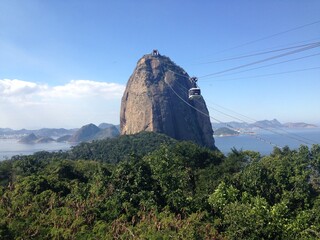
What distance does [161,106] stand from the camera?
180 feet

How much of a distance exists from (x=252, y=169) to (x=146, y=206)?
7534 mm

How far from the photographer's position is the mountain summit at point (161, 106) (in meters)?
54.1

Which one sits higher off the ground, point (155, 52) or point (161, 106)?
point (155, 52)

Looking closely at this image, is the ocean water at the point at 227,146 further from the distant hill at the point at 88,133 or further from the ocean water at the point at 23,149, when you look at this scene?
the distant hill at the point at 88,133

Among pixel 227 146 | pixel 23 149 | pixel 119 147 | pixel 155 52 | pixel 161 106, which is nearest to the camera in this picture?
pixel 119 147

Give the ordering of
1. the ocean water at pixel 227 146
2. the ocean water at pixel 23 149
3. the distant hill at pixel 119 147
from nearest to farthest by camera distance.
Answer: the distant hill at pixel 119 147, the ocean water at pixel 23 149, the ocean water at pixel 227 146

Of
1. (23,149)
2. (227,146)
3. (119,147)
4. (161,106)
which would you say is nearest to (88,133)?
(23,149)

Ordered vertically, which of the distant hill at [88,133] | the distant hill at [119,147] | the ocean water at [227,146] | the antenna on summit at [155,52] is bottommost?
the ocean water at [227,146]

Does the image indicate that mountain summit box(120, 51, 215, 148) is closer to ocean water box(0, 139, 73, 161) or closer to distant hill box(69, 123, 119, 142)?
ocean water box(0, 139, 73, 161)

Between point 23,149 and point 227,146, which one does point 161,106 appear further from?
point 23,149

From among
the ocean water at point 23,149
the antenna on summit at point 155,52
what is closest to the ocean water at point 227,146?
the ocean water at point 23,149

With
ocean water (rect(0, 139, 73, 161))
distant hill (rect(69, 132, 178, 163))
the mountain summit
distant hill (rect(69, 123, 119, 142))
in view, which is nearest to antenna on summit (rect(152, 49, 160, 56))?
the mountain summit

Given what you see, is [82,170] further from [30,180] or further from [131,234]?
[131,234]

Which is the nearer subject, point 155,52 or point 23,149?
point 155,52
